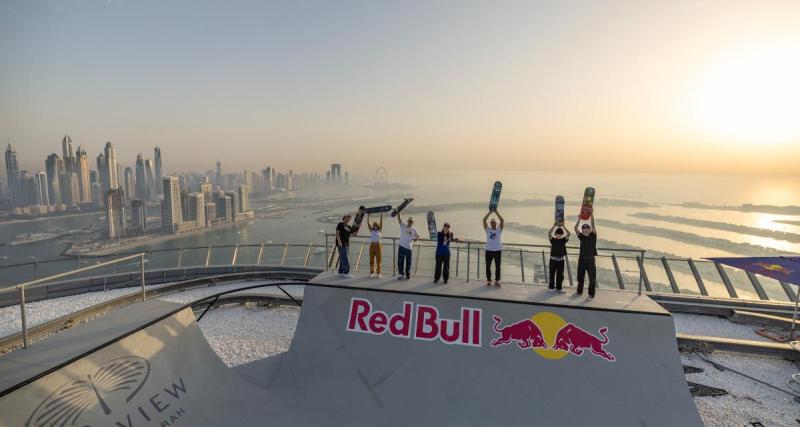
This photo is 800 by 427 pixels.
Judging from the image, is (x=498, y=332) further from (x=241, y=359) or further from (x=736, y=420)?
(x=241, y=359)

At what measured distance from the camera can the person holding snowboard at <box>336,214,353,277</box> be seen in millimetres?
9773

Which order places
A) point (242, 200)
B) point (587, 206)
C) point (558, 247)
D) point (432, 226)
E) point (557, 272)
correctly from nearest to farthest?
point (558, 247), point (557, 272), point (587, 206), point (432, 226), point (242, 200)

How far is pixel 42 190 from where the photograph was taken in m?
174

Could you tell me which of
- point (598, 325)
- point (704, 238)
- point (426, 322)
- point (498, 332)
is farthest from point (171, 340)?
point (704, 238)

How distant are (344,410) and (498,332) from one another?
3492 millimetres

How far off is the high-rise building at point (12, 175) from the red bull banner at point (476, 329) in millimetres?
242922

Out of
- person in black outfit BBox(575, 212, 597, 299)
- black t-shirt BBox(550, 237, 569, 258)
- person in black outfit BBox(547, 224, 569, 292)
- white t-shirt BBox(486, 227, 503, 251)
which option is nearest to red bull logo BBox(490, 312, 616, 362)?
person in black outfit BBox(575, 212, 597, 299)

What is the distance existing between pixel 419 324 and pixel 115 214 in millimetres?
150436

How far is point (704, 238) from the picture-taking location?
4102 inches

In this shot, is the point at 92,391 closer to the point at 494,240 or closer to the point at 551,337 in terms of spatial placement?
the point at 551,337

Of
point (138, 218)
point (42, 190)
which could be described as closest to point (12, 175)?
point (42, 190)

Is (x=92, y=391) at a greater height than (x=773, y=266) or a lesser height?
lesser

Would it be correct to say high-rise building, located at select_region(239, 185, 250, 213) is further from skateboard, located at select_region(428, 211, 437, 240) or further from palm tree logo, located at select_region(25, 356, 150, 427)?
palm tree logo, located at select_region(25, 356, 150, 427)

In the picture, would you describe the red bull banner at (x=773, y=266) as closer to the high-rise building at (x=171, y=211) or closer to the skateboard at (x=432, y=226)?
the skateboard at (x=432, y=226)
